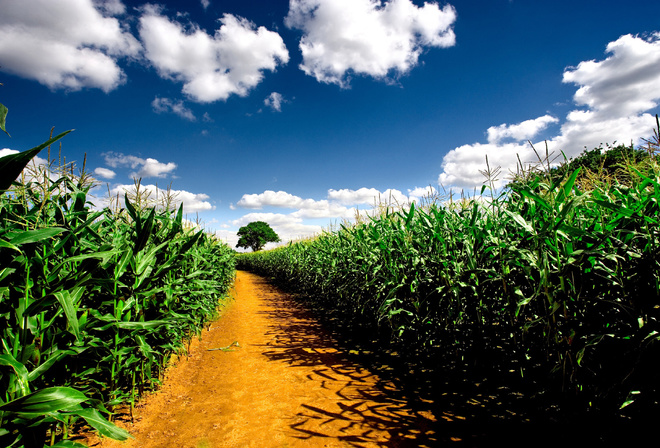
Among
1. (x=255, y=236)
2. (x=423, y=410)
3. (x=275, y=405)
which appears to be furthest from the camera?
(x=255, y=236)

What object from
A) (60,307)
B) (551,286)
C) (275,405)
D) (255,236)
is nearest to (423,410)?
(275,405)

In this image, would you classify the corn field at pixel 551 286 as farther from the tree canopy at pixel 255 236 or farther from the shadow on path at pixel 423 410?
the tree canopy at pixel 255 236

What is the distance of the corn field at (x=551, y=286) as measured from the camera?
1.78 meters

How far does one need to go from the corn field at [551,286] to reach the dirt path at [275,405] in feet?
3.50

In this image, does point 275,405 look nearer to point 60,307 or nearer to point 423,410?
point 423,410

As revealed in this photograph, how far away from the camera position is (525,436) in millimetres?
2354

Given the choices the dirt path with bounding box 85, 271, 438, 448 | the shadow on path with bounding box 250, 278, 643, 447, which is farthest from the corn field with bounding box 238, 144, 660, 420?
the dirt path with bounding box 85, 271, 438, 448

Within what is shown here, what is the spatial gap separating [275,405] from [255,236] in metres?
66.5

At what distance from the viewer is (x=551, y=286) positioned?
217cm

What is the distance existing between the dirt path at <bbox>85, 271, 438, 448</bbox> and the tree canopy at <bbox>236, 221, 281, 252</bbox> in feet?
205

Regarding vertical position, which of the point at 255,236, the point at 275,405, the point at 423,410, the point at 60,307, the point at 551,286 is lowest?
the point at 275,405

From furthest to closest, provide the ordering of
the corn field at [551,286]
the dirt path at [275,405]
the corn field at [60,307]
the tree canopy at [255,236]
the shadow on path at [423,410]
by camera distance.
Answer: the tree canopy at [255,236]
the dirt path at [275,405]
the shadow on path at [423,410]
the corn field at [551,286]
the corn field at [60,307]

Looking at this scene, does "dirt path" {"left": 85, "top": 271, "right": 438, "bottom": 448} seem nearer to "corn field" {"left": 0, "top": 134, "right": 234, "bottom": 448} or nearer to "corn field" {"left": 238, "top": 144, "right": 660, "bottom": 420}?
"corn field" {"left": 0, "top": 134, "right": 234, "bottom": 448}

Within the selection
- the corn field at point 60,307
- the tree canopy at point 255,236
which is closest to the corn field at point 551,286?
the corn field at point 60,307
